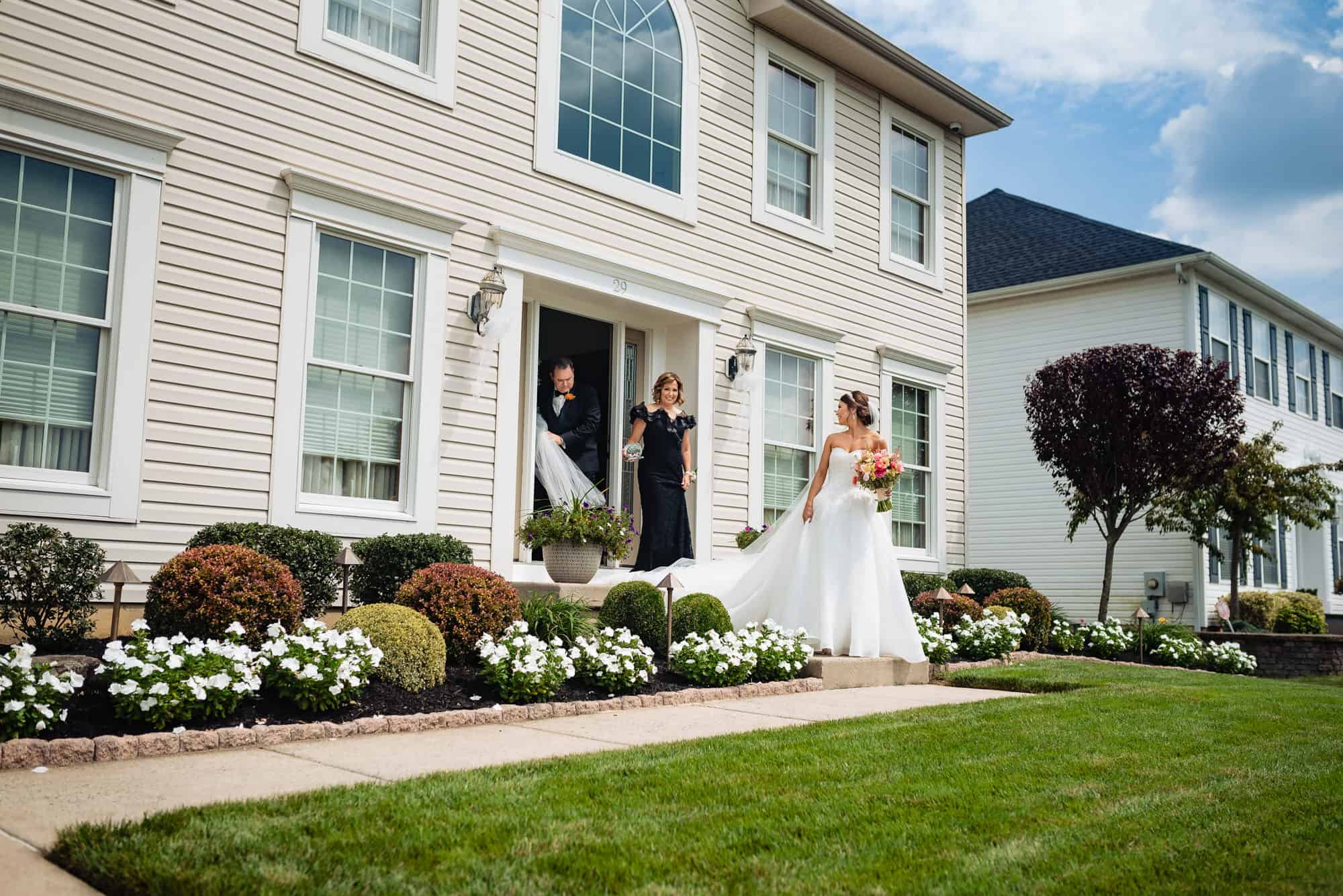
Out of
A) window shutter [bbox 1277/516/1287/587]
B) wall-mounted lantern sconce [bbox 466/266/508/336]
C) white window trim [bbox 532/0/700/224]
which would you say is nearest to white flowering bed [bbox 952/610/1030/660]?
white window trim [bbox 532/0/700/224]

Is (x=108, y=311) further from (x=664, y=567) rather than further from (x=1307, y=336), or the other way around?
(x=1307, y=336)

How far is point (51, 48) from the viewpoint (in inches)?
284

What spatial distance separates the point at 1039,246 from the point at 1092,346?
3.05 m

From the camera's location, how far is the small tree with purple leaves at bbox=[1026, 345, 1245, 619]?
14688 mm

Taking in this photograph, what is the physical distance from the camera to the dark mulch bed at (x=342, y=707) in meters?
5.07

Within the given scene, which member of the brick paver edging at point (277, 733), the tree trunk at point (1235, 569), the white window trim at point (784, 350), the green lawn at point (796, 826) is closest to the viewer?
the green lawn at point (796, 826)

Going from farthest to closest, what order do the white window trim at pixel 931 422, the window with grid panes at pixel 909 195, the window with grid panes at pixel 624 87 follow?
the window with grid panes at pixel 909 195
the white window trim at pixel 931 422
the window with grid panes at pixel 624 87

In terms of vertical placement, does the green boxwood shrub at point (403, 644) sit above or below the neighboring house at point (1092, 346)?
below

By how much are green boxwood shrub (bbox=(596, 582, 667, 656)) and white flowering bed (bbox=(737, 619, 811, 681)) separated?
62 centimetres

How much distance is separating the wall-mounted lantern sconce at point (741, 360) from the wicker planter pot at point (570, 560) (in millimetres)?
3098

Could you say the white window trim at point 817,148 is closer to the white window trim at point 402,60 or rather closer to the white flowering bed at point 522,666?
the white window trim at point 402,60

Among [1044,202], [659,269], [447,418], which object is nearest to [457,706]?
[447,418]

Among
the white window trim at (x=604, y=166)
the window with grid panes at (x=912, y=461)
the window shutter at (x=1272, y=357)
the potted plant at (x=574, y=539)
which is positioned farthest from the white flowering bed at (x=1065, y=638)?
the window shutter at (x=1272, y=357)

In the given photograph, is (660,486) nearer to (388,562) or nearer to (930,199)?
(388,562)
